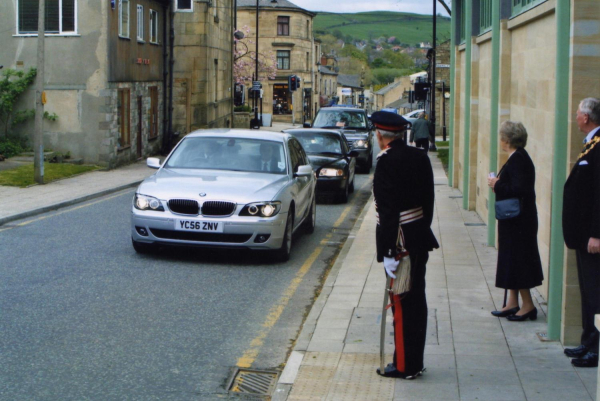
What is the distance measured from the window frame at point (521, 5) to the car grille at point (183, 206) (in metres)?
4.43

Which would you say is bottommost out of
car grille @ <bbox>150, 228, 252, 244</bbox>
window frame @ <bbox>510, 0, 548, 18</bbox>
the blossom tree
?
car grille @ <bbox>150, 228, 252, 244</bbox>

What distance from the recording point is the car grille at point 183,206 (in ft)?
33.0

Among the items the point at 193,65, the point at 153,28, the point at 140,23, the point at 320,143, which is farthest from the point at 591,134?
the point at 193,65

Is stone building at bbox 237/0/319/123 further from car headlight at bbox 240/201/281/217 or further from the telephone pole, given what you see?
car headlight at bbox 240/201/281/217

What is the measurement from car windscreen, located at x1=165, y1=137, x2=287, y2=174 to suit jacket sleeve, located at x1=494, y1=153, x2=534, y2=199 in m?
4.78

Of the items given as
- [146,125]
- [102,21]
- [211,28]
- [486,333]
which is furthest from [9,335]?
[211,28]

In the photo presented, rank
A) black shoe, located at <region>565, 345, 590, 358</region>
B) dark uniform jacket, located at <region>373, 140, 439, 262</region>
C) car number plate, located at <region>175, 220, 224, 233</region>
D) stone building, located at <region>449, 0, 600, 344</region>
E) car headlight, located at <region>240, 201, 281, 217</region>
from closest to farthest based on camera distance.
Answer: dark uniform jacket, located at <region>373, 140, 439, 262</region> → black shoe, located at <region>565, 345, 590, 358</region> → stone building, located at <region>449, 0, 600, 344</region> → car number plate, located at <region>175, 220, 224, 233</region> → car headlight, located at <region>240, 201, 281, 217</region>

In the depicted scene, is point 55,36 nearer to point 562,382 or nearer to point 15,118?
point 15,118

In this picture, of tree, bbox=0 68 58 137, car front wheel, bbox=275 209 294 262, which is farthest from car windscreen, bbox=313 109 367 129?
car front wheel, bbox=275 209 294 262

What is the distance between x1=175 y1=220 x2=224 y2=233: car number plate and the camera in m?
9.97

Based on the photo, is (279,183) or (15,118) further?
(15,118)

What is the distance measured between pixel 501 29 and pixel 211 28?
29223mm

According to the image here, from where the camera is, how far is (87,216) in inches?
587

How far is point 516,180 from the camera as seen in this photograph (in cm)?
710
